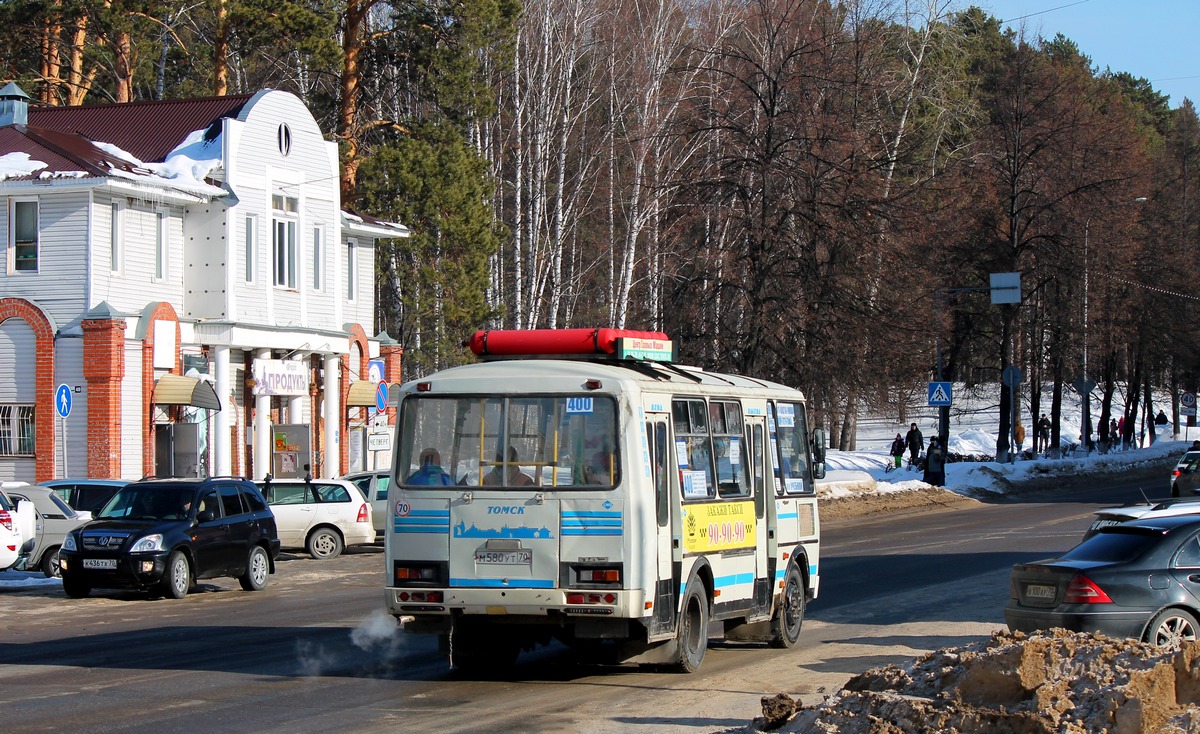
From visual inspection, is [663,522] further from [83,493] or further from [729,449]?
[83,493]

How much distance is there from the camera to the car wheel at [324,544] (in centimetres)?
2650

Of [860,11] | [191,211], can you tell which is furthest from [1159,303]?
[191,211]

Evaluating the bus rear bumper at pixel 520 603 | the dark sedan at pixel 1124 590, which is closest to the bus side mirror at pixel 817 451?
the dark sedan at pixel 1124 590

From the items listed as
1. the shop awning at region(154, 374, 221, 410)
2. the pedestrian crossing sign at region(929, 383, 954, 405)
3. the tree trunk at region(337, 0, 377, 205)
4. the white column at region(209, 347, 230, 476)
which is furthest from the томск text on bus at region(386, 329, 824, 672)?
the tree trunk at region(337, 0, 377, 205)

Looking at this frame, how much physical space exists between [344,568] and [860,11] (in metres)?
36.3

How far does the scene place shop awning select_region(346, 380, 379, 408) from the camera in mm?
40344

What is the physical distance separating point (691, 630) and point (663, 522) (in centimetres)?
126

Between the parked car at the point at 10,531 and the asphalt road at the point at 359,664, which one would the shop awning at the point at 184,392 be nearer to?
the asphalt road at the point at 359,664

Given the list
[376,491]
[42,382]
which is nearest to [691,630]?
[376,491]

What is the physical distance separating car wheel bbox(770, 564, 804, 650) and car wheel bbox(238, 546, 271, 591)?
31.4ft

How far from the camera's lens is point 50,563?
22.4 metres

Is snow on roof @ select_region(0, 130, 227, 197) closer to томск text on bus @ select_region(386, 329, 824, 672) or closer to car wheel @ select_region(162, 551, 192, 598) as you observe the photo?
car wheel @ select_region(162, 551, 192, 598)

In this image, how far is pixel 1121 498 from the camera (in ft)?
133

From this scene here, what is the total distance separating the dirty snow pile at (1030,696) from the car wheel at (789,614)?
498 centimetres
